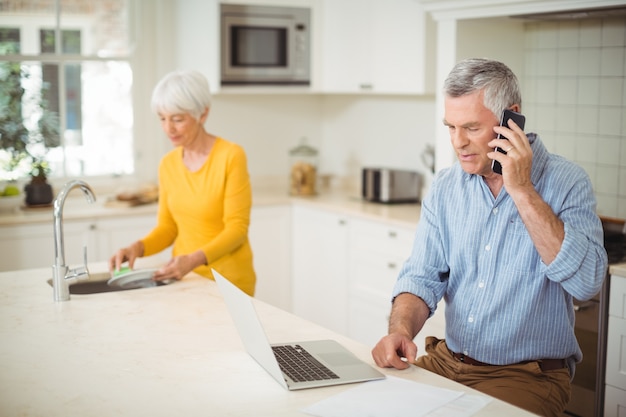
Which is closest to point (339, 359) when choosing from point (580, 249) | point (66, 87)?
point (580, 249)

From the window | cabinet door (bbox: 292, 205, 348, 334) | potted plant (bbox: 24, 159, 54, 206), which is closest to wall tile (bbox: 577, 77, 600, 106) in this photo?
cabinet door (bbox: 292, 205, 348, 334)

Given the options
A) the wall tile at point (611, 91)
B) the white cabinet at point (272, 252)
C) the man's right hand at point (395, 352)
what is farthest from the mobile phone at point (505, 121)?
the white cabinet at point (272, 252)

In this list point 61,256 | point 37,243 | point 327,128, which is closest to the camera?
point 61,256

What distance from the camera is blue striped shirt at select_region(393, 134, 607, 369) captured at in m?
2.20

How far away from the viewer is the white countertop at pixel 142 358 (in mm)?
1812

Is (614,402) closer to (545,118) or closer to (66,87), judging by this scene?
(545,118)

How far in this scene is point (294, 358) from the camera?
2.06m

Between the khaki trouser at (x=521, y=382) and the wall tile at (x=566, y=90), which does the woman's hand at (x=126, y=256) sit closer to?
the khaki trouser at (x=521, y=382)

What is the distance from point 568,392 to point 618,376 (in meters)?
1.00

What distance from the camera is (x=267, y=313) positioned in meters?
2.53

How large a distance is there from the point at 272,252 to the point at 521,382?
2872mm

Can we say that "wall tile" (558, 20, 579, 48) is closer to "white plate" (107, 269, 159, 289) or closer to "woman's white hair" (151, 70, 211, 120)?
"woman's white hair" (151, 70, 211, 120)

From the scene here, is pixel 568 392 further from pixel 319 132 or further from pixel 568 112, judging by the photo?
pixel 319 132

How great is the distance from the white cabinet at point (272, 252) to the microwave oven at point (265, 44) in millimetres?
790
